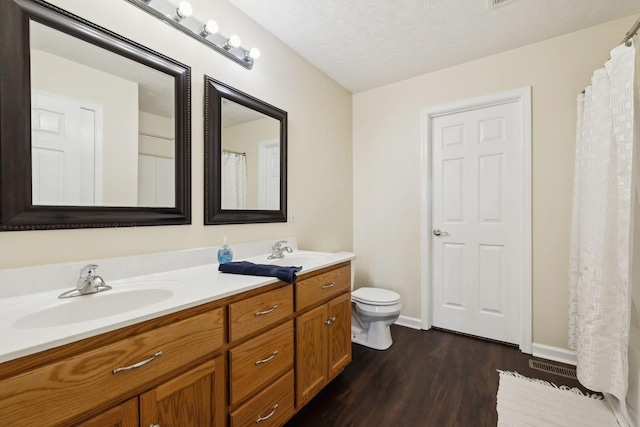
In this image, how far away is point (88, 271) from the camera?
107 cm

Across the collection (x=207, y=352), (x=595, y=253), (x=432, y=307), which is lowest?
(x=432, y=307)

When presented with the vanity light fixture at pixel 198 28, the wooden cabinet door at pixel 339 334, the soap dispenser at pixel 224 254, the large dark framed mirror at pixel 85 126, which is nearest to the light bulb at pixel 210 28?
the vanity light fixture at pixel 198 28

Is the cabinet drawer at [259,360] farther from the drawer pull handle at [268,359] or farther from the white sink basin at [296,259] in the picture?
the white sink basin at [296,259]

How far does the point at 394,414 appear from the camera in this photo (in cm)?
157

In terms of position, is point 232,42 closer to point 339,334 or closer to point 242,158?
point 242,158

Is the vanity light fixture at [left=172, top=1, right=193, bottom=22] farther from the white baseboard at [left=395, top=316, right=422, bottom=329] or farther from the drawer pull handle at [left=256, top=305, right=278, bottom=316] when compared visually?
the white baseboard at [left=395, top=316, right=422, bottom=329]

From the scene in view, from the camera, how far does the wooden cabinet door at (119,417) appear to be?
76 centimetres

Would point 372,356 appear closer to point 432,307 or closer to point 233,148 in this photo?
point 432,307

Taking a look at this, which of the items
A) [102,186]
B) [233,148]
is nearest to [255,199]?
[233,148]

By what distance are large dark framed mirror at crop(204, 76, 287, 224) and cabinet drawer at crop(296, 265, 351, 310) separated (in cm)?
62

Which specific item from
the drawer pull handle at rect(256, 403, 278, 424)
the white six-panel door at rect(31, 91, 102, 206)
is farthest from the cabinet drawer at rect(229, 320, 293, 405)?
the white six-panel door at rect(31, 91, 102, 206)

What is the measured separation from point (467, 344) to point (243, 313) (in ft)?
6.90

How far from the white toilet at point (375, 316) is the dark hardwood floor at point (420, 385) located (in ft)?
0.24

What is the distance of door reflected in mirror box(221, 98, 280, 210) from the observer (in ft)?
5.74
